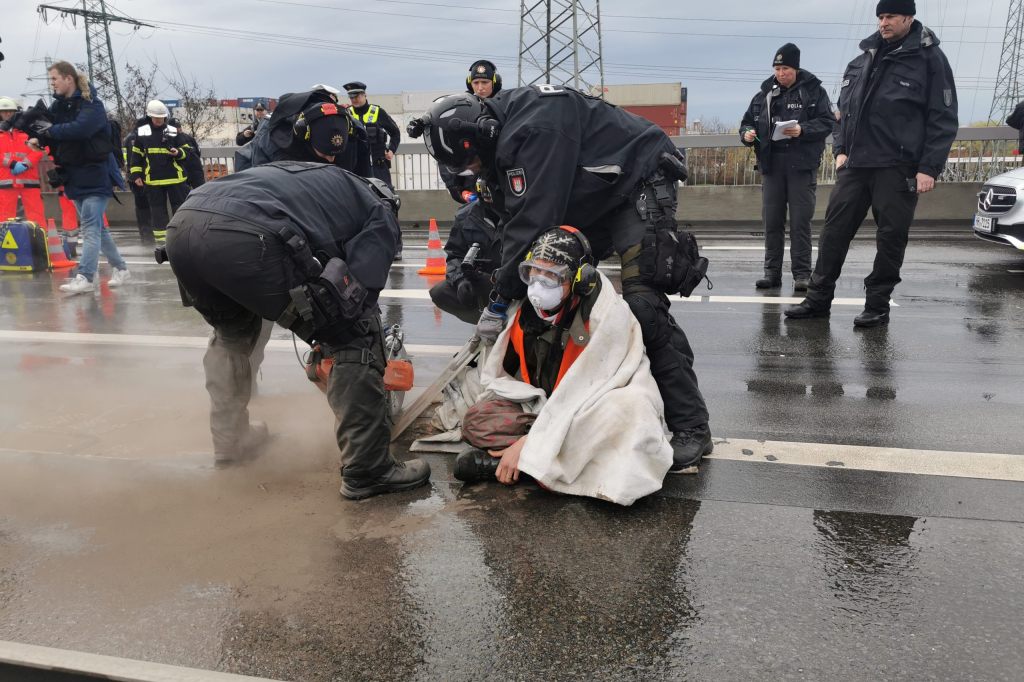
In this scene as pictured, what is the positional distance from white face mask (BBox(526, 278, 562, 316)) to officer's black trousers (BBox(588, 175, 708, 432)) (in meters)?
0.38

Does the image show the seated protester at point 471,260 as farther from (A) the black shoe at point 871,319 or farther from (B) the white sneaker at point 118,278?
(B) the white sneaker at point 118,278

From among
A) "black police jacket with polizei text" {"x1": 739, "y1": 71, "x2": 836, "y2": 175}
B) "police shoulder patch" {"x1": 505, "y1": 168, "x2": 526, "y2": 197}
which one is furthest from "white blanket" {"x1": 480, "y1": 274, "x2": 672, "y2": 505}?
"black police jacket with polizei text" {"x1": 739, "y1": 71, "x2": 836, "y2": 175}

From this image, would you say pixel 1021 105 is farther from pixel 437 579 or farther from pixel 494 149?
pixel 437 579

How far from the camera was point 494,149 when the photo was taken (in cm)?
347

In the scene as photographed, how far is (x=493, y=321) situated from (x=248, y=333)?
110cm

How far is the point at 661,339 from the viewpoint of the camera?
3506mm

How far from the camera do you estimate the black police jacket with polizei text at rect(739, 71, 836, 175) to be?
23.4ft

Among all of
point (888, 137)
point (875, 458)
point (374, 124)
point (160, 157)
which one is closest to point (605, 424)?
point (875, 458)

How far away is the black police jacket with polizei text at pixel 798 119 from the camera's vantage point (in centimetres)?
713

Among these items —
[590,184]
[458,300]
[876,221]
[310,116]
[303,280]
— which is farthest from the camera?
[876,221]

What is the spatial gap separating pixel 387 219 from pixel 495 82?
12.3ft

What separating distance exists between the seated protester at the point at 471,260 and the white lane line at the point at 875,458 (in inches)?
57.6

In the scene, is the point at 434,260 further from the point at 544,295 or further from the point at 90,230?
the point at 544,295

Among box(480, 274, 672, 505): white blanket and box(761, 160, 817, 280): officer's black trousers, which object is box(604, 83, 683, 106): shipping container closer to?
box(761, 160, 817, 280): officer's black trousers
